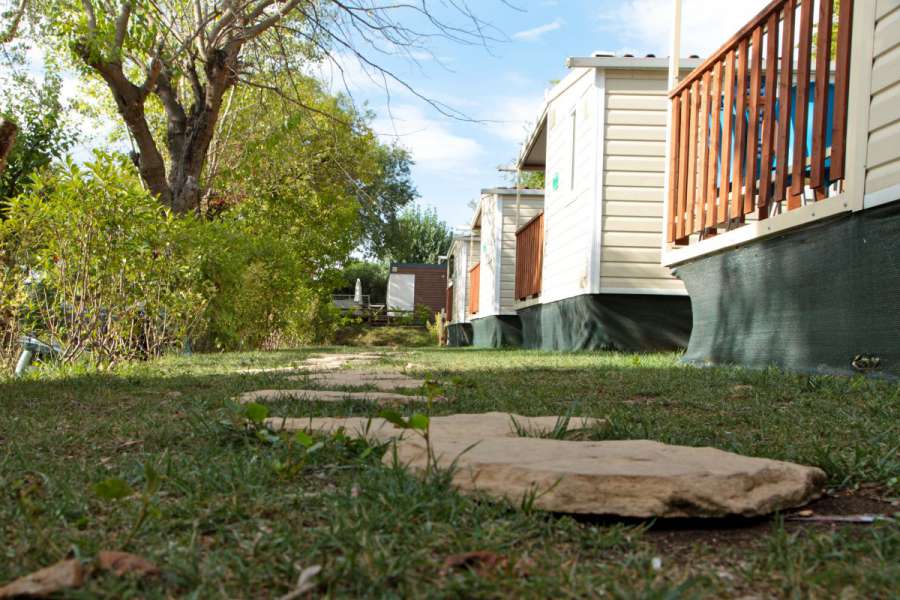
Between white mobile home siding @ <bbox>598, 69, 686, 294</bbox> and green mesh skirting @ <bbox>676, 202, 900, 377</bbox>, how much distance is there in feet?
8.81

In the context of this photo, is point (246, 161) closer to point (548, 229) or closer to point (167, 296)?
point (548, 229)

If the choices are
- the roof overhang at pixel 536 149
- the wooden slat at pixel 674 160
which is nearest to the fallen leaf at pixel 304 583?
the wooden slat at pixel 674 160

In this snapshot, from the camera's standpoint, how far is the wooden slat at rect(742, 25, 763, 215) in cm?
493

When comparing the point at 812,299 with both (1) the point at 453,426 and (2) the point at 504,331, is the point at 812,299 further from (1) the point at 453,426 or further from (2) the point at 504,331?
(2) the point at 504,331

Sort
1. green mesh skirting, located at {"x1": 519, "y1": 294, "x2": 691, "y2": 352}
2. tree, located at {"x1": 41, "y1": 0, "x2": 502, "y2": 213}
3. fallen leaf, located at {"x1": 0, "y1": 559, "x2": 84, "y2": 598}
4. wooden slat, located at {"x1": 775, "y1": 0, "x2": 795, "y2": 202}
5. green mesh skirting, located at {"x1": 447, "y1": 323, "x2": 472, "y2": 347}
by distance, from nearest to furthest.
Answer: fallen leaf, located at {"x1": 0, "y1": 559, "x2": 84, "y2": 598}
wooden slat, located at {"x1": 775, "y1": 0, "x2": 795, "y2": 202}
tree, located at {"x1": 41, "y1": 0, "x2": 502, "y2": 213}
green mesh skirting, located at {"x1": 519, "y1": 294, "x2": 691, "y2": 352}
green mesh skirting, located at {"x1": 447, "y1": 323, "x2": 472, "y2": 347}

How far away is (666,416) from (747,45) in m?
3.61

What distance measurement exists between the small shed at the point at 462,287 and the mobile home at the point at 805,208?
15.6 meters

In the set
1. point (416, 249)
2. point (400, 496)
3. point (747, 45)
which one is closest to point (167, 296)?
point (747, 45)

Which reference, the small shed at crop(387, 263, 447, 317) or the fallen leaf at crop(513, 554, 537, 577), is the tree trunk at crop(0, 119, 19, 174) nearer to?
the fallen leaf at crop(513, 554, 537, 577)

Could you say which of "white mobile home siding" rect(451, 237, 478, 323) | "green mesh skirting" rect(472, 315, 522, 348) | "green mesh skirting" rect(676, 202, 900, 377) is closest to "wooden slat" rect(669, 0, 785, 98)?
"green mesh skirting" rect(676, 202, 900, 377)

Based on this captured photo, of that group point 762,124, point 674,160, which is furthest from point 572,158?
point 762,124

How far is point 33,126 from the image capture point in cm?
1927

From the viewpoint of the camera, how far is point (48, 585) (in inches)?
41.6

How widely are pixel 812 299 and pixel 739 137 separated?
5.20 ft
